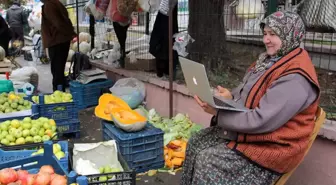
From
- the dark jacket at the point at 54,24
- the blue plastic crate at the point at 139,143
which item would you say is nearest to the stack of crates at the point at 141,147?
the blue plastic crate at the point at 139,143

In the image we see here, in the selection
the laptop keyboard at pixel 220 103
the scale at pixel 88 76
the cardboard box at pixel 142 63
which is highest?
the laptop keyboard at pixel 220 103

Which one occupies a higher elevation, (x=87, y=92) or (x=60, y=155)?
(x=60, y=155)

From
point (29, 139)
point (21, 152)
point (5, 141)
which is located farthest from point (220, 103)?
point (5, 141)

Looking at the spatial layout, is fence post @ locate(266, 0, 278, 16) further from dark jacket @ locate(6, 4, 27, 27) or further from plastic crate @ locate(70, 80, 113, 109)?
dark jacket @ locate(6, 4, 27, 27)

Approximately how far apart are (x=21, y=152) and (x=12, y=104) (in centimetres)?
180

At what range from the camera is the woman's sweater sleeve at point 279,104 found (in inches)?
89.6

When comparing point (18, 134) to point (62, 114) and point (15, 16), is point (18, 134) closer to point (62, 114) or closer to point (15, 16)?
point (62, 114)

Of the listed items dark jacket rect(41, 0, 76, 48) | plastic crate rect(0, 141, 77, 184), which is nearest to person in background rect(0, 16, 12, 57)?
dark jacket rect(41, 0, 76, 48)

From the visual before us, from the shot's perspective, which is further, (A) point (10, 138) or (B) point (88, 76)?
(B) point (88, 76)

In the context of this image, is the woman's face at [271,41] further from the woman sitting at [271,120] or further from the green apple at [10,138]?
Result: the green apple at [10,138]

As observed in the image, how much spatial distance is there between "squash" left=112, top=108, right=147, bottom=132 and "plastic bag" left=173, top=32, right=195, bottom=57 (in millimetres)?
1284

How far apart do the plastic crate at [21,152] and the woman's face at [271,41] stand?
1639mm

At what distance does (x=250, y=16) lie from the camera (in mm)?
4395

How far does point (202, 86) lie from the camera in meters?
2.38
